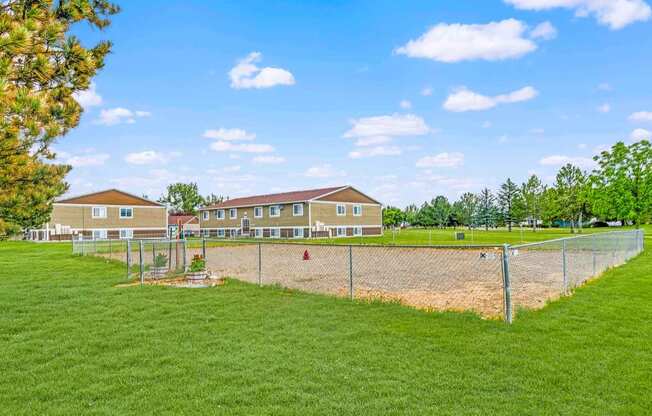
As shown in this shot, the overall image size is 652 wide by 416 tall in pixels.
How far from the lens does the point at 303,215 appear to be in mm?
42625

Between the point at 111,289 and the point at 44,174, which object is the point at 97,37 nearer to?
the point at 44,174

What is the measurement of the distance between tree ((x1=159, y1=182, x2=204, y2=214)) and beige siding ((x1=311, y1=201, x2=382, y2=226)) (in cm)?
5991

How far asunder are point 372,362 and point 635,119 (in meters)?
34.6

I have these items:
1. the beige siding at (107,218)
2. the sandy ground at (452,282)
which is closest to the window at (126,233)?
the beige siding at (107,218)

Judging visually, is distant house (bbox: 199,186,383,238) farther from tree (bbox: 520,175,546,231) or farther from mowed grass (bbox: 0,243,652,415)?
mowed grass (bbox: 0,243,652,415)

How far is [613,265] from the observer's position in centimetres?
1410

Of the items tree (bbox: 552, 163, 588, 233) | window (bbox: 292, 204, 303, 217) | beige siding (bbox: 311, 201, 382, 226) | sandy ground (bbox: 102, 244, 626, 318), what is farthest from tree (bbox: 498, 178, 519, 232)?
sandy ground (bbox: 102, 244, 626, 318)

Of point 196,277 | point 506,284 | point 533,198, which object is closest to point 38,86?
point 196,277

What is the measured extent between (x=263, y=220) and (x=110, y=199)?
18.1 meters

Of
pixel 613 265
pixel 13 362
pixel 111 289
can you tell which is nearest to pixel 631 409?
pixel 13 362

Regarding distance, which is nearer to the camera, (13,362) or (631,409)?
(631,409)

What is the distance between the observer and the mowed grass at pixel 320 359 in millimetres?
3697

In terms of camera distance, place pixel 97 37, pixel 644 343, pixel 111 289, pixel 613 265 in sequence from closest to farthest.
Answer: pixel 644 343, pixel 97 37, pixel 111 289, pixel 613 265

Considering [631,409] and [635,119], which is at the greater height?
[635,119]
